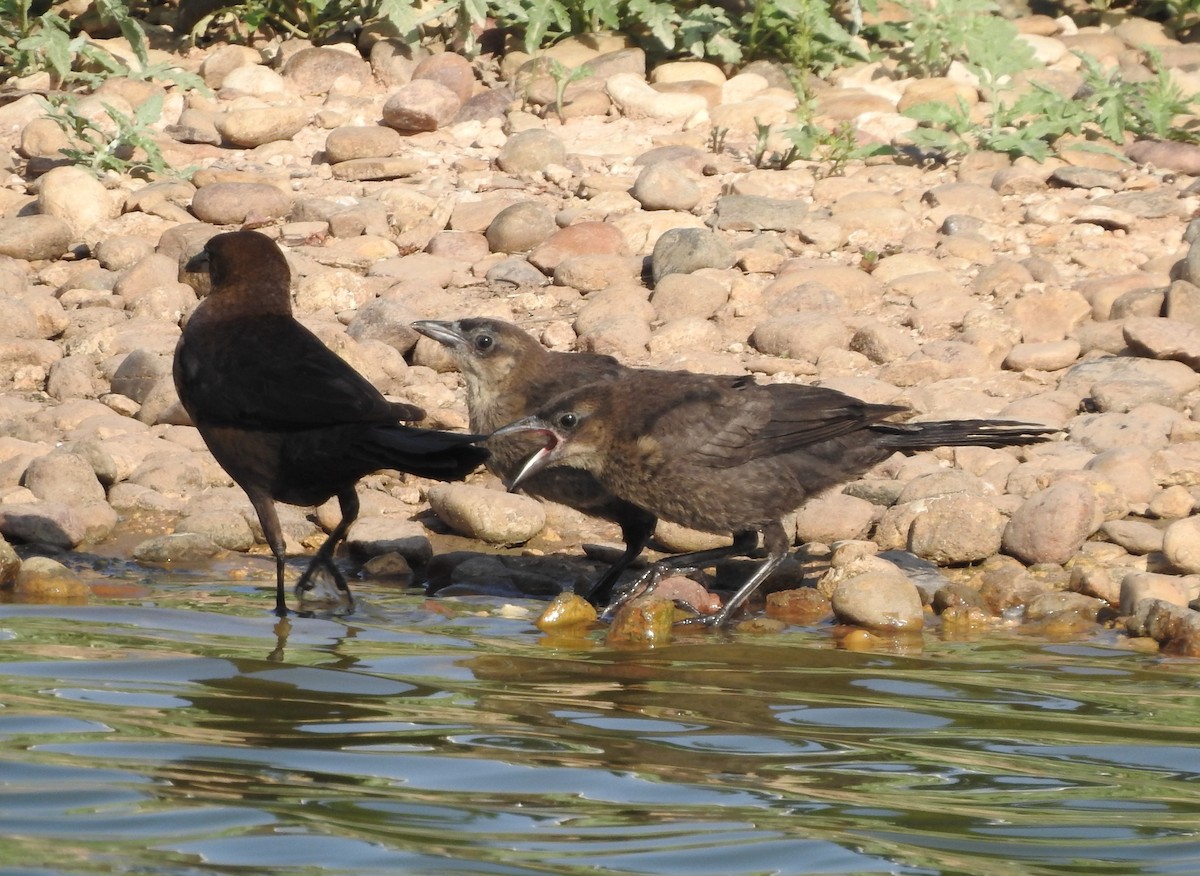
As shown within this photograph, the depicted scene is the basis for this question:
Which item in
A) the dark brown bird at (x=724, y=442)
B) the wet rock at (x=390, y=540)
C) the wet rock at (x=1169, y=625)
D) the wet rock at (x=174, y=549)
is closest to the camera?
the wet rock at (x=1169, y=625)

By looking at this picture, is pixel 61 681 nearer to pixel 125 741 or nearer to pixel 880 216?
pixel 125 741

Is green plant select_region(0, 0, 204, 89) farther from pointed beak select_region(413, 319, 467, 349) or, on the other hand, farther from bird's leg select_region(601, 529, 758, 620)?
bird's leg select_region(601, 529, 758, 620)

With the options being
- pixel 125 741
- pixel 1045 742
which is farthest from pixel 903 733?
pixel 125 741

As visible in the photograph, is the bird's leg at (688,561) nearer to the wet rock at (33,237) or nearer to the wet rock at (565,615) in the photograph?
the wet rock at (565,615)

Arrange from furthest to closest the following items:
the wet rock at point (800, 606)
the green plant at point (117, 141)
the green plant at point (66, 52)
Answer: the green plant at point (66, 52)
the green plant at point (117, 141)
the wet rock at point (800, 606)

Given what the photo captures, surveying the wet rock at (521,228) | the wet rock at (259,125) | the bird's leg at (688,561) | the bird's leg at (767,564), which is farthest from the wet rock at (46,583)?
the wet rock at (259,125)

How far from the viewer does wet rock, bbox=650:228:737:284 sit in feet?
33.1

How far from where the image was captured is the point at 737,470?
7168 mm

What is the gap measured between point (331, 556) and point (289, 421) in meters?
0.65

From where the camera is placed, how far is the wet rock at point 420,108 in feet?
39.9

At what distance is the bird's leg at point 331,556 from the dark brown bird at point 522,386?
622mm

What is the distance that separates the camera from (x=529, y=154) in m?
11.7

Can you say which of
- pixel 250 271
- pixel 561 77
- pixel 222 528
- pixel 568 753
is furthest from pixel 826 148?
pixel 568 753

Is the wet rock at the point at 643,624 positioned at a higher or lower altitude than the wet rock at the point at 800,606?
higher
